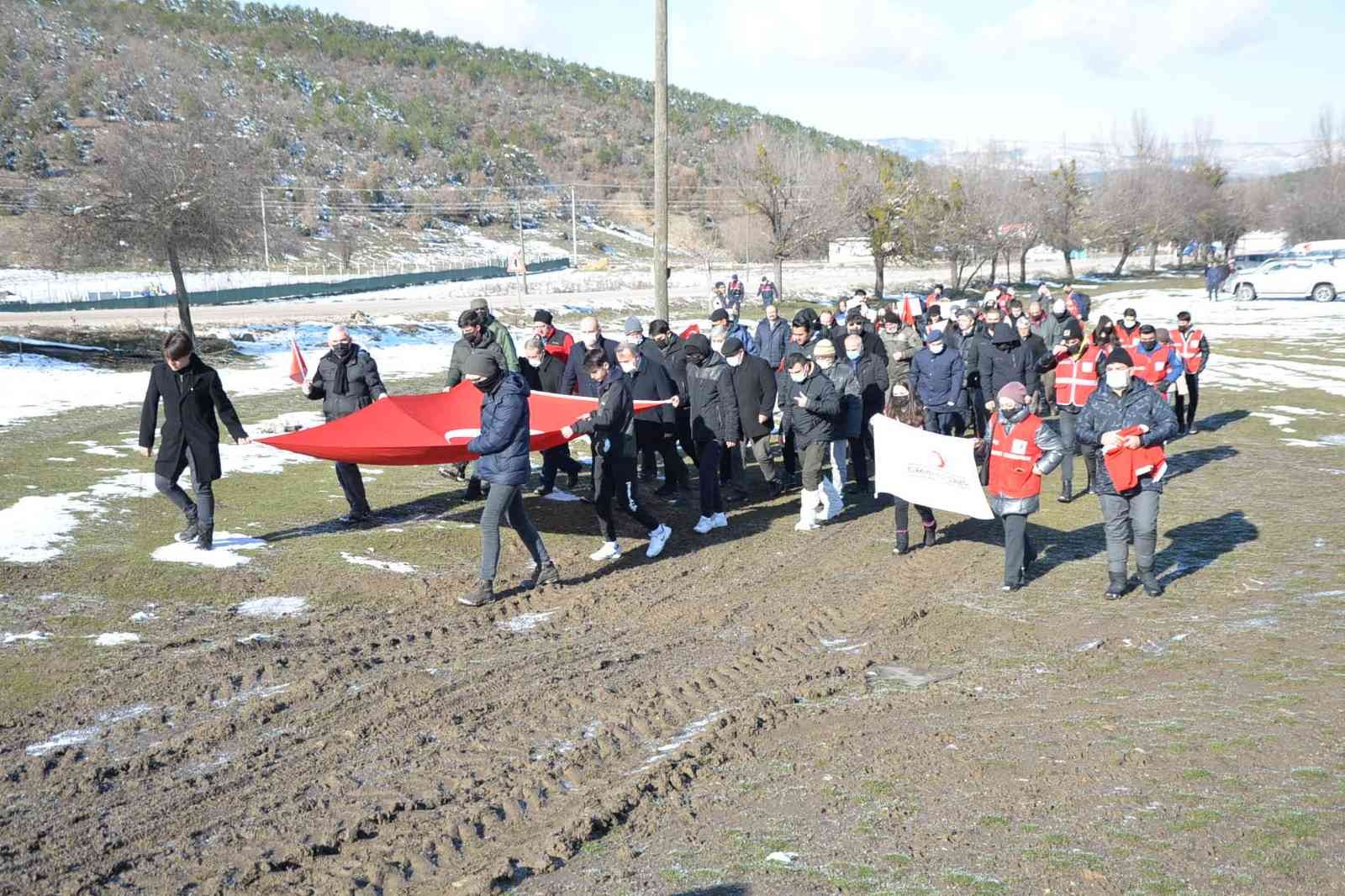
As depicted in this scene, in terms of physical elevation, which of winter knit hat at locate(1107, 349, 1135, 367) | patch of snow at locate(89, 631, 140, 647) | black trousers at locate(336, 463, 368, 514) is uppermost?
winter knit hat at locate(1107, 349, 1135, 367)

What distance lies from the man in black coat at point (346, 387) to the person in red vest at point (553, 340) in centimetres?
226

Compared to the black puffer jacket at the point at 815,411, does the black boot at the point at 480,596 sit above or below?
below

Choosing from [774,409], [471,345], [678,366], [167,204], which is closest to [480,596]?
[471,345]

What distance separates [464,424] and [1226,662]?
7560 mm

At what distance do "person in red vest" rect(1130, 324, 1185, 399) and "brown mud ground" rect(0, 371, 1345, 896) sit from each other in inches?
154

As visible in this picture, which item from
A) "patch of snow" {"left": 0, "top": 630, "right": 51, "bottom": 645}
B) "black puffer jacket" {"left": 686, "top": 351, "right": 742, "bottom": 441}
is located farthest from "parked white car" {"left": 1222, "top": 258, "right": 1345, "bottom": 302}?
"patch of snow" {"left": 0, "top": 630, "right": 51, "bottom": 645}

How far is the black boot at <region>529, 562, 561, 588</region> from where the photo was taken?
9.54m

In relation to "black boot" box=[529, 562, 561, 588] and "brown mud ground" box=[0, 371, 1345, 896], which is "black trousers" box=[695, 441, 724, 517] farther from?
"black boot" box=[529, 562, 561, 588]

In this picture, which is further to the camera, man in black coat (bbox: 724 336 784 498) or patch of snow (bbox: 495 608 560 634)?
man in black coat (bbox: 724 336 784 498)

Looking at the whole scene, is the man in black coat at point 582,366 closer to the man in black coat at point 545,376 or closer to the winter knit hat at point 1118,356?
the man in black coat at point 545,376

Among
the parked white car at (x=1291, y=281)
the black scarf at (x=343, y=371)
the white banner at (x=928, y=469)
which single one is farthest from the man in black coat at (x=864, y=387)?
the parked white car at (x=1291, y=281)

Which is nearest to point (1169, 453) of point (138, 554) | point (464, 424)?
point (464, 424)

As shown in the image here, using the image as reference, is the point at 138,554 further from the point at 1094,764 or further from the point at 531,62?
the point at 531,62

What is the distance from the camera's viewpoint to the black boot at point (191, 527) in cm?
1013
